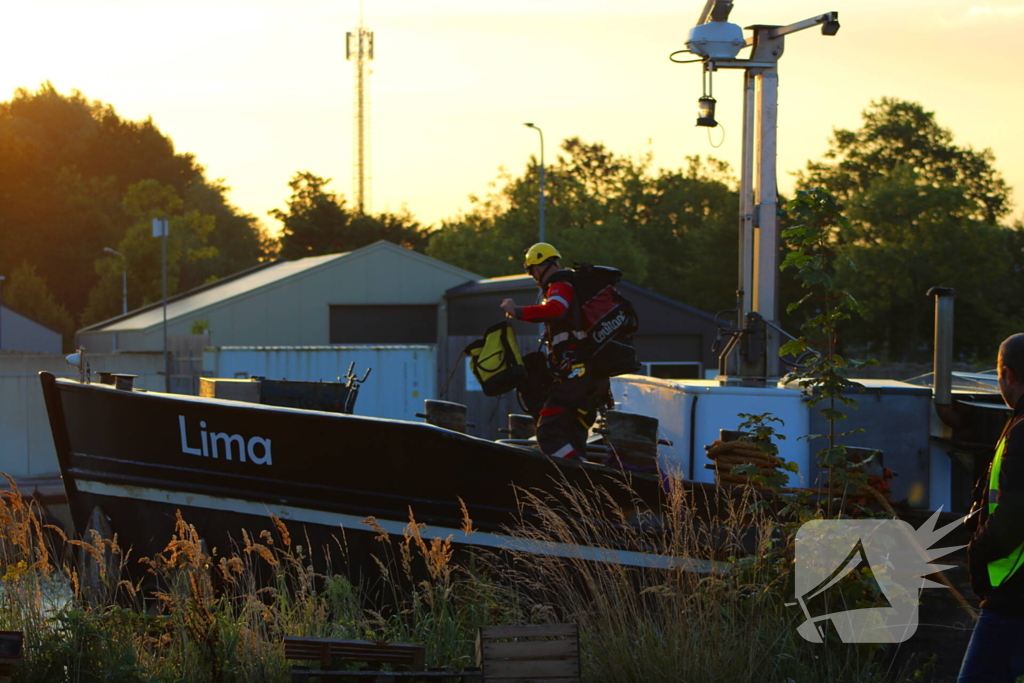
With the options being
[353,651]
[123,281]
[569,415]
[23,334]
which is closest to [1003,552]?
[353,651]

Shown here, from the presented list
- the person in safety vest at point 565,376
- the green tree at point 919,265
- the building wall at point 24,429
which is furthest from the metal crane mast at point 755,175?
the green tree at point 919,265

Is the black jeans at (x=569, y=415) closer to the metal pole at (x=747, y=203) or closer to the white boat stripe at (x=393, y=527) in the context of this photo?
the white boat stripe at (x=393, y=527)

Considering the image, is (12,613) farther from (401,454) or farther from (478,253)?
(478,253)

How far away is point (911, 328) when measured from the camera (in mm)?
42438

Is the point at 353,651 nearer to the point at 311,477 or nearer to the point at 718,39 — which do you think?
the point at 311,477

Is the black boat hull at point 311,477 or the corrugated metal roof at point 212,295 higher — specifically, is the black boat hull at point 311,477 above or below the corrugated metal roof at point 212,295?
below

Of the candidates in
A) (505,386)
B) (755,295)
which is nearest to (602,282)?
(505,386)

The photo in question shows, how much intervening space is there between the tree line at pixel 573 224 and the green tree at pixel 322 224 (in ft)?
0.28

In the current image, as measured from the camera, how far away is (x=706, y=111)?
7.92 metres

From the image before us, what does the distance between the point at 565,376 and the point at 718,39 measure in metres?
2.58

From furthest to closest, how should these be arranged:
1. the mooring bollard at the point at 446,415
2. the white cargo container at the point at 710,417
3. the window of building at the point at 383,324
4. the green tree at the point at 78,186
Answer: the green tree at the point at 78,186 → the window of building at the point at 383,324 → the mooring bollard at the point at 446,415 → the white cargo container at the point at 710,417

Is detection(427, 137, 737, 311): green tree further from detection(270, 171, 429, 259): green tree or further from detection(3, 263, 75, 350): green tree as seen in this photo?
detection(3, 263, 75, 350): green tree

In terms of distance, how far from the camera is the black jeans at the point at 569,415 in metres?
6.50

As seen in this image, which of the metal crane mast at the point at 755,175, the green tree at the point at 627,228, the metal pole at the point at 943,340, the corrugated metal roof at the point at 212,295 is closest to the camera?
the metal pole at the point at 943,340
